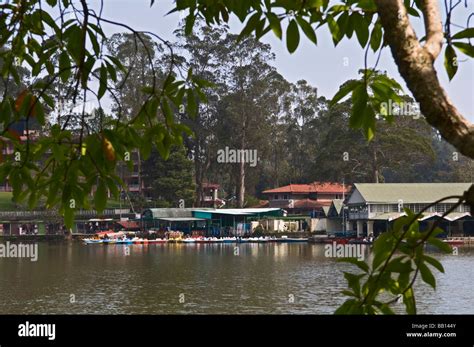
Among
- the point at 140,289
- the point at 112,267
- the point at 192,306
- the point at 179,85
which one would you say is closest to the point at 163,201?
the point at 112,267

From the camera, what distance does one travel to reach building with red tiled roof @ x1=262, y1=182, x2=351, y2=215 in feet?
124

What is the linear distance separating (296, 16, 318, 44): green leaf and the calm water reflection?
7.62m

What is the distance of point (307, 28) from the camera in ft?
3.77

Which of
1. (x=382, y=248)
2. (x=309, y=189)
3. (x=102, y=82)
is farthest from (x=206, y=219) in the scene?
(x=382, y=248)

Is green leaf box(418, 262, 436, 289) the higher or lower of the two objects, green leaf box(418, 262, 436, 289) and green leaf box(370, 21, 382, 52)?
the lower

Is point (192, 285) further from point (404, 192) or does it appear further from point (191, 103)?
point (404, 192)

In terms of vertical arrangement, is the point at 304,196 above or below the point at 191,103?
above

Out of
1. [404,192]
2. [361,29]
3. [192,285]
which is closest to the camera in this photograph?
[361,29]

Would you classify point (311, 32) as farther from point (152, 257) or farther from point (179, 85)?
point (152, 257)

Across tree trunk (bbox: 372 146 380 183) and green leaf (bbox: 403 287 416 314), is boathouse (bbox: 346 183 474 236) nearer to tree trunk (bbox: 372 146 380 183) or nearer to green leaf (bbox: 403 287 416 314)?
tree trunk (bbox: 372 146 380 183)

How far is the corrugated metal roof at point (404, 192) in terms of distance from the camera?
30766mm

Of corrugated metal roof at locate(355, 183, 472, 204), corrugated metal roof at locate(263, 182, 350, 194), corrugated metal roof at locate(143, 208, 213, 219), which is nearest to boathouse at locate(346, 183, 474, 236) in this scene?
corrugated metal roof at locate(355, 183, 472, 204)

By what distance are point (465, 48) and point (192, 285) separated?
13.8m
